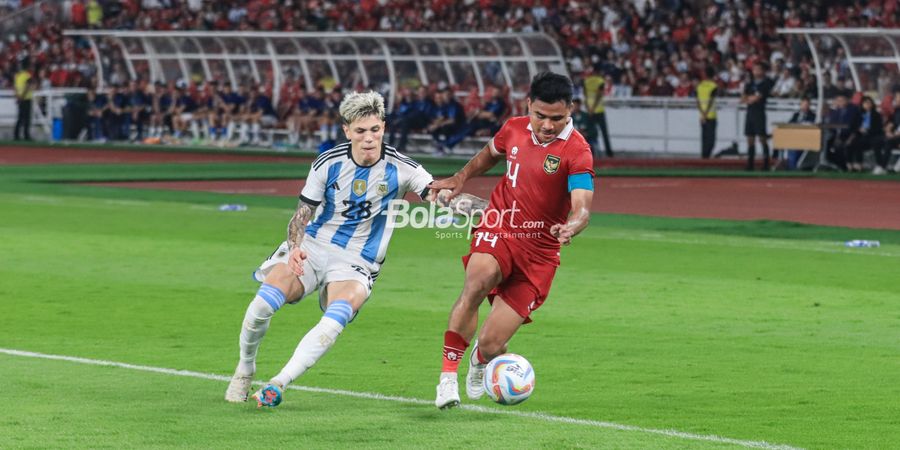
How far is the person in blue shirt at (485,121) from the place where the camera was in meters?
36.4

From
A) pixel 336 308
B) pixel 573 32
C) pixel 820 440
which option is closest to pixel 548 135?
pixel 336 308

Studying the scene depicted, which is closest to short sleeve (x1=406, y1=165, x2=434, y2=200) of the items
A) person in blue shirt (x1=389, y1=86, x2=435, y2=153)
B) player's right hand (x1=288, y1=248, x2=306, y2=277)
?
player's right hand (x1=288, y1=248, x2=306, y2=277)

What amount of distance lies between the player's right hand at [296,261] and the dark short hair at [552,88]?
58.0 inches

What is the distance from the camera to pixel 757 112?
32312 mm

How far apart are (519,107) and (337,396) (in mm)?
27980

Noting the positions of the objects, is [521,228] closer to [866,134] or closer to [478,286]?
[478,286]

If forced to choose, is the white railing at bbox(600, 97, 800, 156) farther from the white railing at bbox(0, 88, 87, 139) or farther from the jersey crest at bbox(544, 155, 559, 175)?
the jersey crest at bbox(544, 155, 559, 175)

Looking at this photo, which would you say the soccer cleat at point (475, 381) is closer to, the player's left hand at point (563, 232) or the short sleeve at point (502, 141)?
the player's left hand at point (563, 232)

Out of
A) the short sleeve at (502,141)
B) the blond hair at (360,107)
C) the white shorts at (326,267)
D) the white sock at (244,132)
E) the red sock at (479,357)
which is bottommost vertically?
the white sock at (244,132)

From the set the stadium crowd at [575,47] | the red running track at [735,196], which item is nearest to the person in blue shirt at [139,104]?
the stadium crowd at [575,47]

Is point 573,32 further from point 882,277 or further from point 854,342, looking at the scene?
point 854,342

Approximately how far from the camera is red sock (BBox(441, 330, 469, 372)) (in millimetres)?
8609

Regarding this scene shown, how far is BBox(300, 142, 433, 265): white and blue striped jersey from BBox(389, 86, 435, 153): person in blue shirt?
93.9ft

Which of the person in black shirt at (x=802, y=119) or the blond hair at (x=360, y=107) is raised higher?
the blond hair at (x=360, y=107)
